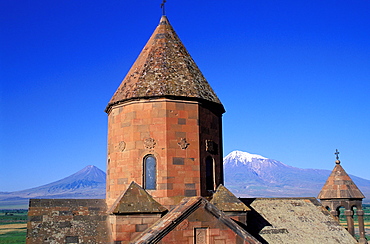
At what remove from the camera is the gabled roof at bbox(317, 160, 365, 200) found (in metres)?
16.5

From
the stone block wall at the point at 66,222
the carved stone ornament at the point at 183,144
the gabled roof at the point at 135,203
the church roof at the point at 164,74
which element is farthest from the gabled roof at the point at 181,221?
the church roof at the point at 164,74

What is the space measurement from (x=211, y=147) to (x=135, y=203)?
3169 mm

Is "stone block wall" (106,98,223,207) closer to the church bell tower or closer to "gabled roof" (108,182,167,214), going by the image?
the church bell tower

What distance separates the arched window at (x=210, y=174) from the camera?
1241 cm

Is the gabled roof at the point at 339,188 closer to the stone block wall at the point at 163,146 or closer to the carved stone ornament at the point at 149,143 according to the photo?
the stone block wall at the point at 163,146

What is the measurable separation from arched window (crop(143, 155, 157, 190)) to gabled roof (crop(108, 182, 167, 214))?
647 mm

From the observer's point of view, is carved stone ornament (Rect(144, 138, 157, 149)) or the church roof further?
the church roof

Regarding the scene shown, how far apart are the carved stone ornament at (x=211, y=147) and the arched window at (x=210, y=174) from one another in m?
0.23

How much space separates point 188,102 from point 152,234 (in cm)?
440

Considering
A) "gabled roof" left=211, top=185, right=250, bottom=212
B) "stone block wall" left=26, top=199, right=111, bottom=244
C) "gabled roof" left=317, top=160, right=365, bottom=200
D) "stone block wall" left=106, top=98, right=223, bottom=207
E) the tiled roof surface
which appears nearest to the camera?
"stone block wall" left=26, top=199, right=111, bottom=244

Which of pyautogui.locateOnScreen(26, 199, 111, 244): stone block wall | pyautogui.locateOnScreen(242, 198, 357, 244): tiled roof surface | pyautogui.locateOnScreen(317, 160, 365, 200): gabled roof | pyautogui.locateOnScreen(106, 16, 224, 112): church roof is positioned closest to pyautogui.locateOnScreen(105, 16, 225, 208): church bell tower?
pyautogui.locateOnScreen(106, 16, 224, 112): church roof

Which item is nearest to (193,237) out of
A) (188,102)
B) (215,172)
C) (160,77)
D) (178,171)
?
(178,171)

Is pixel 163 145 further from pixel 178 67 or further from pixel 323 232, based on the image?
pixel 323 232

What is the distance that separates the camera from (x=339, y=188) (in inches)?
660
